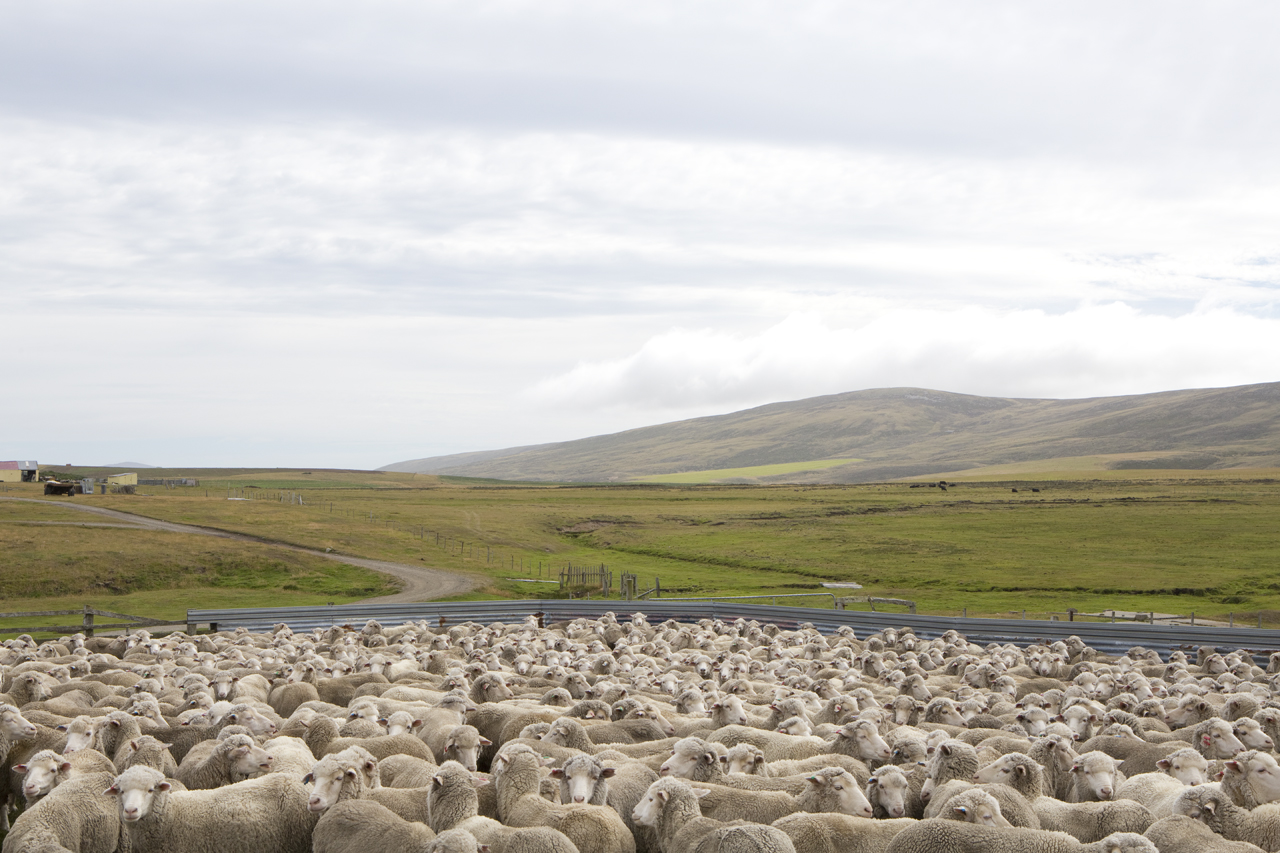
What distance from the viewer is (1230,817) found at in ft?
31.6

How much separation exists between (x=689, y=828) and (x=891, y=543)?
6500 cm

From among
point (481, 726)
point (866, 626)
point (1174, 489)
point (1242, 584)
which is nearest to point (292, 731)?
point (481, 726)

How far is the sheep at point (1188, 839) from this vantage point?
869 centimetres

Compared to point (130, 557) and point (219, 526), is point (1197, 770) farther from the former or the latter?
point (219, 526)

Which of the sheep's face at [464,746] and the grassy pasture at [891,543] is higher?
the sheep's face at [464,746]

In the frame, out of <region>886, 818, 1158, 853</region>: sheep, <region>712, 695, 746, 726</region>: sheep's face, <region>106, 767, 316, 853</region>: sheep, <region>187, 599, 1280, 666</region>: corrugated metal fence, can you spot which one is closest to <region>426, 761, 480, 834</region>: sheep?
<region>106, 767, 316, 853</region>: sheep

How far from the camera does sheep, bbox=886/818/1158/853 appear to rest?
8398mm

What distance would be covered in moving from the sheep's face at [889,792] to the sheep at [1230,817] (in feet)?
9.01

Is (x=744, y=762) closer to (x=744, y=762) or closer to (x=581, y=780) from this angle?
(x=744, y=762)

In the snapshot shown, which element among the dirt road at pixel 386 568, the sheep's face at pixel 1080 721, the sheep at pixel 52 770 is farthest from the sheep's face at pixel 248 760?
the dirt road at pixel 386 568

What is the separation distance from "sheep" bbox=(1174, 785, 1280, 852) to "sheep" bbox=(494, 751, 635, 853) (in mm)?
5796

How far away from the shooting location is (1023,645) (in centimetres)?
2909

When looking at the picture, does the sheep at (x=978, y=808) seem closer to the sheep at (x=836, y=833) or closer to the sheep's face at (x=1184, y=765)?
the sheep at (x=836, y=833)

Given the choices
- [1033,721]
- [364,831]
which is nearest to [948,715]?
[1033,721]
